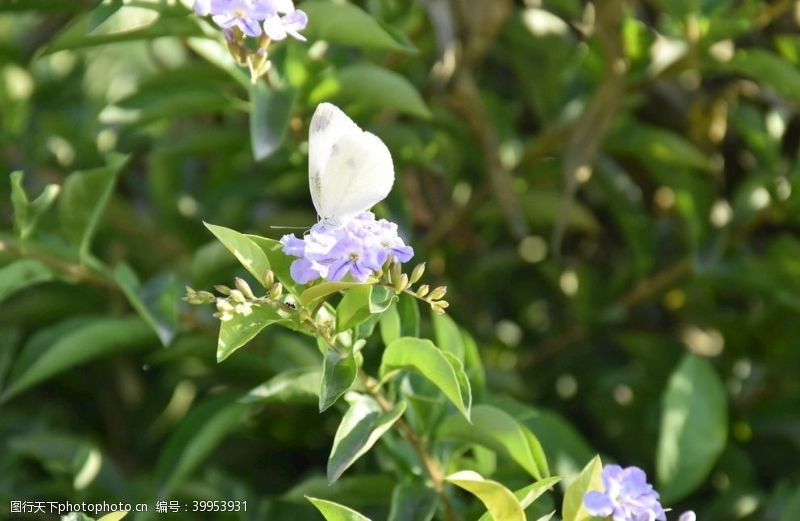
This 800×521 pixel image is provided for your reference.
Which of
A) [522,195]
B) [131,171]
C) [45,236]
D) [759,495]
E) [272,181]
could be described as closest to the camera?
[45,236]

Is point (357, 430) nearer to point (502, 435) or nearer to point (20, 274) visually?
point (502, 435)

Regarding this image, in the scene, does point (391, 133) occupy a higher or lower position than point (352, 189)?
lower

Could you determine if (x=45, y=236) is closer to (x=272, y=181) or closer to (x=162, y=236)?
(x=272, y=181)

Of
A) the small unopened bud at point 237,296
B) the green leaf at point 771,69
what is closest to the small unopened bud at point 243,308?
the small unopened bud at point 237,296

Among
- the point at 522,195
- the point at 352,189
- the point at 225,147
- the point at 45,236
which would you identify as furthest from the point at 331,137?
the point at 522,195

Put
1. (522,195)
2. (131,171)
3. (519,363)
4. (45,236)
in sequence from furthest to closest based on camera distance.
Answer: (131,171), (519,363), (522,195), (45,236)

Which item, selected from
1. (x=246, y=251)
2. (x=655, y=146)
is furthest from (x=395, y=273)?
(x=655, y=146)

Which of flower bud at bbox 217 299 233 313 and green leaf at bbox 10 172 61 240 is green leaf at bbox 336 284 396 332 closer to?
flower bud at bbox 217 299 233 313
